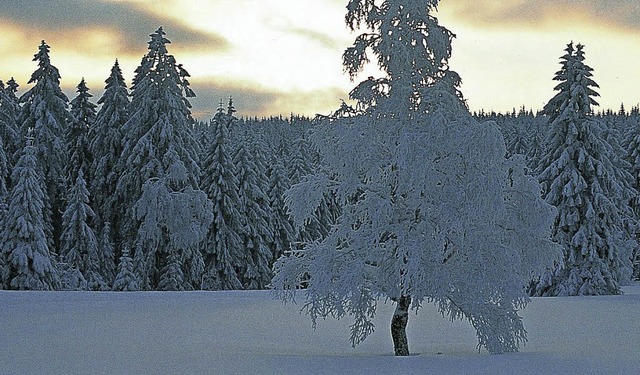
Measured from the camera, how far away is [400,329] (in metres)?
15.9

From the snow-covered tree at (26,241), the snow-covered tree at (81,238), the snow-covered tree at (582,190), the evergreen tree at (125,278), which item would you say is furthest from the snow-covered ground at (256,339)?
the snow-covered tree at (81,238)

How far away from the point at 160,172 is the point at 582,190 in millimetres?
19887

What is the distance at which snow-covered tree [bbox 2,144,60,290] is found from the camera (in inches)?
1416

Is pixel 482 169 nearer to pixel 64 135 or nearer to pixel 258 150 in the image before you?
pixel 64 135

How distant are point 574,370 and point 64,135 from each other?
3886 cm

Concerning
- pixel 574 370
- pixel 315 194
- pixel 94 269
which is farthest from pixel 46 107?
pixel 574 370

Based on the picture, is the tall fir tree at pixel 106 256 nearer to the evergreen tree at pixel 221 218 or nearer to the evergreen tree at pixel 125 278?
the evergreen tree at pixel 125 278

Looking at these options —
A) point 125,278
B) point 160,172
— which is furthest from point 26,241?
point 160,172

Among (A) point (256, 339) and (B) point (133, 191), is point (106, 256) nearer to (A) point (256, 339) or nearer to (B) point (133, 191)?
(B) point (133, 191)

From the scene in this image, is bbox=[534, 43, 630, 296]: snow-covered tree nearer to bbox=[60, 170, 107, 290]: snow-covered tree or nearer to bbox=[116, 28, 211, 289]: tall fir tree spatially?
Result: bbox=[116, 28, 211, 289]: tall fir tree

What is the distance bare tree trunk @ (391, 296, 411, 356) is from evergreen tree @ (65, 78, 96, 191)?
32.8 m

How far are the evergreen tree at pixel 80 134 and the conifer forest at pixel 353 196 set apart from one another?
0.11m

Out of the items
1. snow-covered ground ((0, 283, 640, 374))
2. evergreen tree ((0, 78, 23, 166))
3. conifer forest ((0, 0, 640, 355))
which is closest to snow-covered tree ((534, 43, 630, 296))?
conifer forest ((0, 0, 640, 355))

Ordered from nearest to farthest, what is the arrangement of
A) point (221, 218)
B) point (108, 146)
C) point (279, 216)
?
1. point (108, 146)
2. point (221, 218)
3. point (279, 216)
